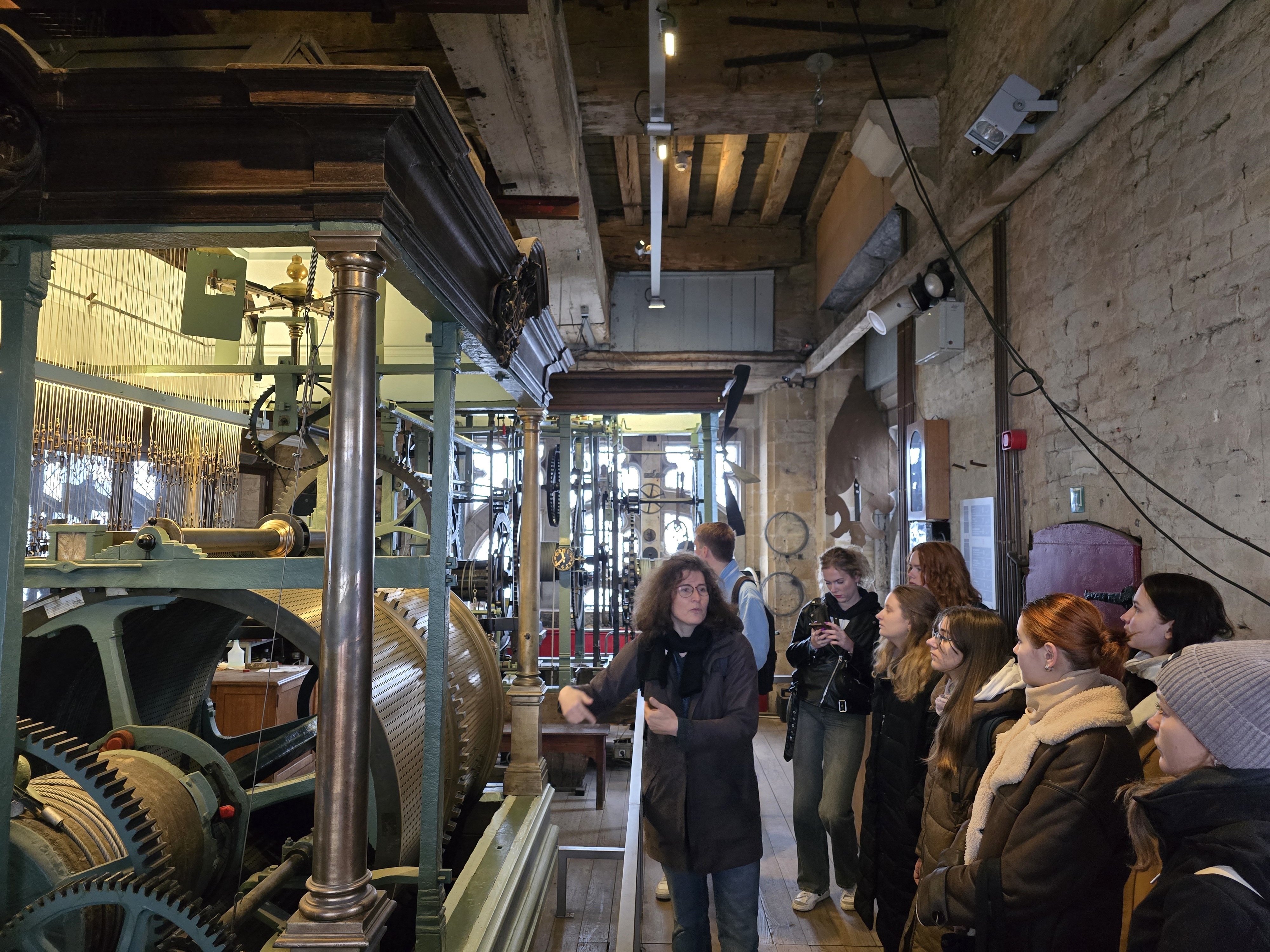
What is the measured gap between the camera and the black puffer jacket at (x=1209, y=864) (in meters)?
1.12

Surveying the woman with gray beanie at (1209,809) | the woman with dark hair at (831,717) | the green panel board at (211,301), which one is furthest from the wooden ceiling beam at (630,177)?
the woman with gray beanie at (1209,809)

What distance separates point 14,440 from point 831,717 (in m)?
3.07

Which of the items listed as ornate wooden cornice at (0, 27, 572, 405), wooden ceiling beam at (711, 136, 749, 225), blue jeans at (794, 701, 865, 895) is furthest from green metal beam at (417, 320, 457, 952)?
wooden ceiling beam at (711, 136, 749, 225)

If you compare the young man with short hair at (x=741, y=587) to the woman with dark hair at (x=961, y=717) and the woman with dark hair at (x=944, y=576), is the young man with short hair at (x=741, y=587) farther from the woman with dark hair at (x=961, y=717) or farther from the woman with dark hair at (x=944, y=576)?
the woman with dark hair at (x=961, y=717)

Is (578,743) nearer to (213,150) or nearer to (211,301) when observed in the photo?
(211,301)

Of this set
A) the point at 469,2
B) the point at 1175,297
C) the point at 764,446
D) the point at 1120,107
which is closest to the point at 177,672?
the point at 469,2

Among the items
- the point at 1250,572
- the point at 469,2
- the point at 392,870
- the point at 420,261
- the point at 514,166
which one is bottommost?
the point at 392,870

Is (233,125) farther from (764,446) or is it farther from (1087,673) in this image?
(764,446)

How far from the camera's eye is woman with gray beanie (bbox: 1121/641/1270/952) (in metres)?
1.14

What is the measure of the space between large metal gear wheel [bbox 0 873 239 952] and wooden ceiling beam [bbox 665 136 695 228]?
5205mm

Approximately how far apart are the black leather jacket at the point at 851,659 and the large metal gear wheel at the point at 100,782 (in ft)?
7.75

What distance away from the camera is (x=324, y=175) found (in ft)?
6.06

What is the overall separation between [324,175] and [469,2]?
993mm

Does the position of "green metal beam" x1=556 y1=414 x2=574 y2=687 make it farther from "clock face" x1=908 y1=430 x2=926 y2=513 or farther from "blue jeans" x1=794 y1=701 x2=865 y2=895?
"blue jeans" x1=794 y1=701 x2=865 y2=895
